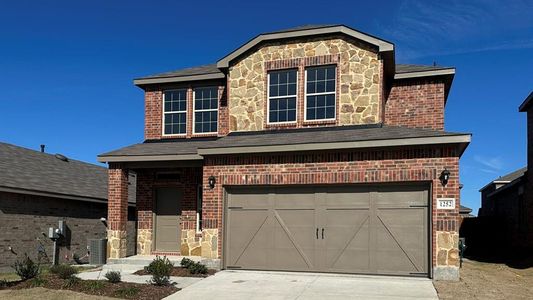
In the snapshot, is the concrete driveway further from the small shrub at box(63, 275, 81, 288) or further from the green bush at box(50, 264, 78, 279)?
the green bush at box(50, 264, 78, 279)

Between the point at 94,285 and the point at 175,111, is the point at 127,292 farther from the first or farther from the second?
the point at 175,111

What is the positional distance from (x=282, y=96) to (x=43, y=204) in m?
10.1

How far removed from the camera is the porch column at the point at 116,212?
52.6 ft

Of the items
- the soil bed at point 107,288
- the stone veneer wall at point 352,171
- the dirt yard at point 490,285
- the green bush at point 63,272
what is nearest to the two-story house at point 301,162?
the stone veneer wall at point 352,171

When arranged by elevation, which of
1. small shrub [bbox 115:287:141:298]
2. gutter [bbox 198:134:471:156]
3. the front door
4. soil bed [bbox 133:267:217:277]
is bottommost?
soil bed [bbox 133:267:217:277]

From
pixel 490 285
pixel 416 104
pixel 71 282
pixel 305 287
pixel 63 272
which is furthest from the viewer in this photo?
pixel 416 104

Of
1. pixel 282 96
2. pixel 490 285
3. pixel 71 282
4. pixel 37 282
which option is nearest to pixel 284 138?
pixel 282 96

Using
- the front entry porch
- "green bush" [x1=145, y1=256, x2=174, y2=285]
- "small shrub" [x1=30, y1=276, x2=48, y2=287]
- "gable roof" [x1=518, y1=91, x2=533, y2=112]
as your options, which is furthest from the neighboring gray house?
"gable roof" [x1=518, y1=91, x2=533, y2=112]

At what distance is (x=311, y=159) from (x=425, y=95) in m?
5.23

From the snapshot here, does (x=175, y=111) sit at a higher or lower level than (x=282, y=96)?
lower

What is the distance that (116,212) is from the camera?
53.0 ft

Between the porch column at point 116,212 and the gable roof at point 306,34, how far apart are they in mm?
5009

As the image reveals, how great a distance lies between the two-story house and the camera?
1270cm

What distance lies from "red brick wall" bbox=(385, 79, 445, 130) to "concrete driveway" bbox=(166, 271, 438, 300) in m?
5.85
